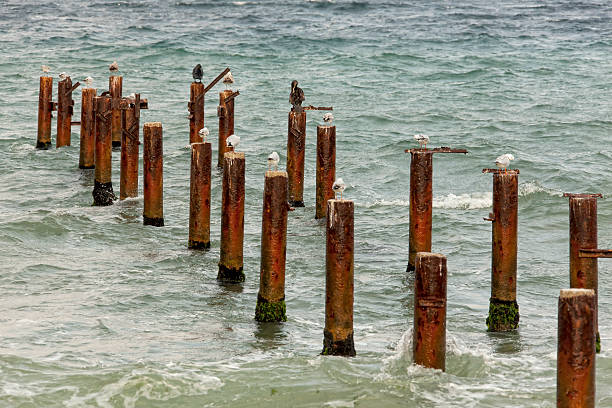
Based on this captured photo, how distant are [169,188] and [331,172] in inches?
175

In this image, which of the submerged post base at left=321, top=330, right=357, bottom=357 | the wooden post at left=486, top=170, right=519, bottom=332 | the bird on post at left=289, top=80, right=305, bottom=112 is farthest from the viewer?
the bird on post at left=289, top=80, right=305, bottom=112

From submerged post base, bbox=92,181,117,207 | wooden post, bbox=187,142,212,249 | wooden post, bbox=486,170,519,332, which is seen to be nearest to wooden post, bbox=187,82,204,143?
submerged post base, bbox=92,181,117,207

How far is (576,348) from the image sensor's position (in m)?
7.82

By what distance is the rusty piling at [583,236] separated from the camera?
10.1m

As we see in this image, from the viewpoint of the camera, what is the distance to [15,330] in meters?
11.4

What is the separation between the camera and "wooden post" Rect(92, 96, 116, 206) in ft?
56.0

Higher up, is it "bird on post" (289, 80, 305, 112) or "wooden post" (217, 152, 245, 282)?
"bird on post" (289, 80, 305, 112)

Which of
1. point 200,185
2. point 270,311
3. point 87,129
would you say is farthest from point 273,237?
point 87,129

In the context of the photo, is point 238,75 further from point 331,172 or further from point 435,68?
point 331,172

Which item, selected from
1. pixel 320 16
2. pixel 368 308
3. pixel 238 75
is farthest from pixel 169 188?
pixel 320 16

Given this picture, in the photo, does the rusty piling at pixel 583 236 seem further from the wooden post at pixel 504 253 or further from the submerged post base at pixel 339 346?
the submerged post base at pixel 339 346

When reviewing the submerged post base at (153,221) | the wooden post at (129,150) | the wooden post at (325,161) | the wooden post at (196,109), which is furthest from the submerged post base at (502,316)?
the wooden post at (196,109)

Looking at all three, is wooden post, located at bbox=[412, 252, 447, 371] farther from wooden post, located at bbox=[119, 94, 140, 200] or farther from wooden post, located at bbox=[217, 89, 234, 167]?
wooden post, located at bbox=[217, 89, 234, 167]

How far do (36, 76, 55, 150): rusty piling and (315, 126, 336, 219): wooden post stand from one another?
25.5ft
